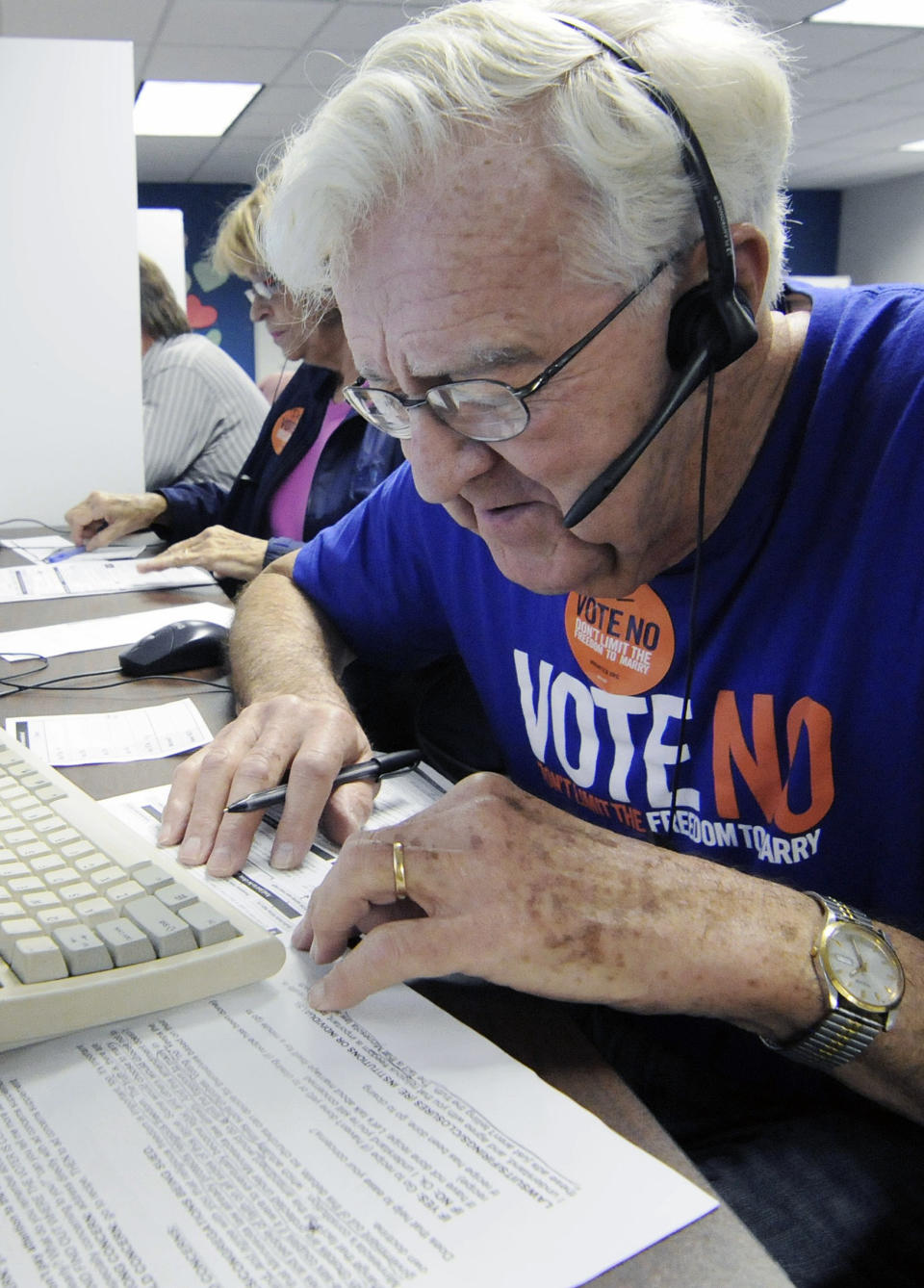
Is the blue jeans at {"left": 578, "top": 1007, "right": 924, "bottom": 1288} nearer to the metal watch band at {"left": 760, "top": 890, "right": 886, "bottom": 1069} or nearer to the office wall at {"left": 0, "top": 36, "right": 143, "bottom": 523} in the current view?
the metal watch band at {"left": 760, "top": 890, "right": 886, "bottom": 1069}

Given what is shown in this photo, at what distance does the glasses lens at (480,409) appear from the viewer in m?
0.64

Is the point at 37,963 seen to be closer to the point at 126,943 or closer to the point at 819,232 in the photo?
the point at 126,943

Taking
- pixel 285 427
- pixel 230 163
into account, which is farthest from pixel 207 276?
pixel 285 427

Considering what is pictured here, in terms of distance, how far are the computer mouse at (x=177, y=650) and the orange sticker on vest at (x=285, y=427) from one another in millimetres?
964

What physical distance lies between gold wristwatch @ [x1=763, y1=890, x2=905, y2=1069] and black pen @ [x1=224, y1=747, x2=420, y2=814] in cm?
34

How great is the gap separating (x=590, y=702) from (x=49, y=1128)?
53 cm

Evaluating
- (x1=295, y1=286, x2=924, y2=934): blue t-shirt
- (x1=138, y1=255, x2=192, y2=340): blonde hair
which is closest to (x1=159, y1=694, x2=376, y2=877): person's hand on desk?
(x1=295, y1=286, x2=924, y2=934): blue t-shirt

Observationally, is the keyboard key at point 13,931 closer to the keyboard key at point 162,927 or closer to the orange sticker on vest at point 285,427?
the keyboard key at point 162,927

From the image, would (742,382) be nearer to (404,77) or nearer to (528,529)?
(528,529)

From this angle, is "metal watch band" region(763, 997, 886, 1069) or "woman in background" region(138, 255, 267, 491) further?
"woman in background" region(138, 255, 267, 491)

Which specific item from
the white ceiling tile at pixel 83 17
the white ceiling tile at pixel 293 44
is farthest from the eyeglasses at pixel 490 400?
the white ceiling tile at pixel 83 17

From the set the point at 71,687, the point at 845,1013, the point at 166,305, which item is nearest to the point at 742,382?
the point at 845,1013

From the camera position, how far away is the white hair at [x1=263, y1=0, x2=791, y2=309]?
598 millimetres

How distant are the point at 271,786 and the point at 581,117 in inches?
18.5
